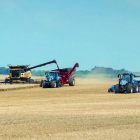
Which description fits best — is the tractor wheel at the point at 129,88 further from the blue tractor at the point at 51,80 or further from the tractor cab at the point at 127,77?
the blue tractor at the point at 51,80

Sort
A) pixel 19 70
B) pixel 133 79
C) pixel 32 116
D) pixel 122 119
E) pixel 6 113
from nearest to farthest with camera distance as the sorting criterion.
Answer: pixel 122 119
pixel 32 116
pixel 6 113
pixel 133 79
pixel 19 70

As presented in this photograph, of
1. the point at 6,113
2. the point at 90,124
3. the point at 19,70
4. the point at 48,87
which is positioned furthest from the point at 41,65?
the point at 90,124

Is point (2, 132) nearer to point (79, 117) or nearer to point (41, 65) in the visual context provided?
point (79, 117)

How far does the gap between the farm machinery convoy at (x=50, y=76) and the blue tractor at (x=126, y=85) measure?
11.9m

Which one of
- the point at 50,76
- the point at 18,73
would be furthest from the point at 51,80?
the point at 18,73

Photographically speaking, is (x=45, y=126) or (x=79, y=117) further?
(x=79, y=117)

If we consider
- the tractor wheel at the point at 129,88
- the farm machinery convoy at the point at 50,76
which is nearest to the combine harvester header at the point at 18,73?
the farm machinery convoy at the point at 50,76

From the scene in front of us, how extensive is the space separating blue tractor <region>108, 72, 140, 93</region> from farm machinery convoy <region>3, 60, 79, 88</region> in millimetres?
11870

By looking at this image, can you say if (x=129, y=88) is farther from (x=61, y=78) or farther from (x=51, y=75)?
(x=61, y=78)

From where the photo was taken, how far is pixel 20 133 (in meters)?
11.2

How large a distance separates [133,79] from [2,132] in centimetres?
2151

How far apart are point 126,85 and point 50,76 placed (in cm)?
1320

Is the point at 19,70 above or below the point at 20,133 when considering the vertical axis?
above

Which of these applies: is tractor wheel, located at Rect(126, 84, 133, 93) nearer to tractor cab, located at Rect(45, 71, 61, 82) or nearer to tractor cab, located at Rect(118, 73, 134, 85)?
tractor cab, located at Rect(118, 73, 134, 85)
